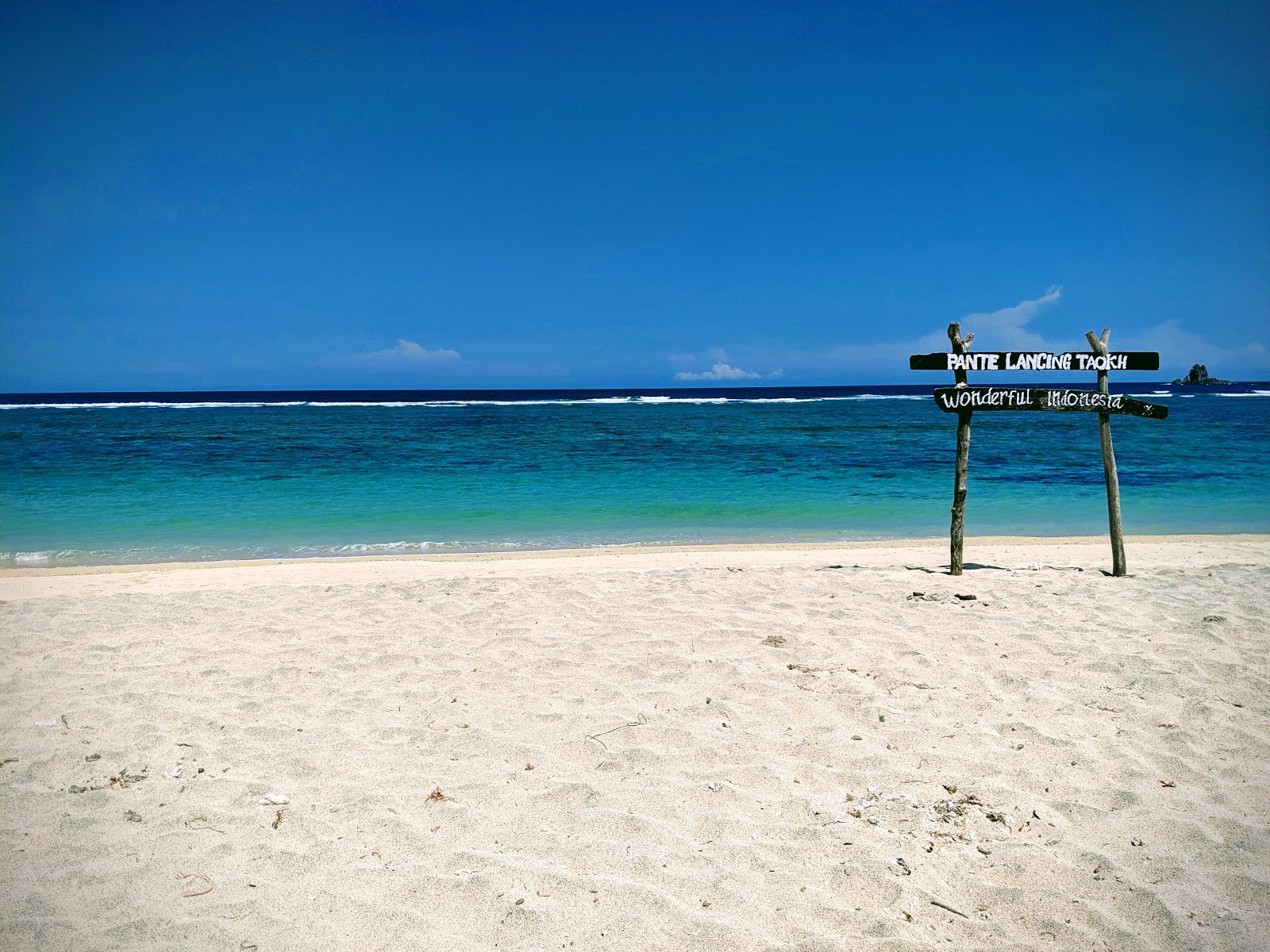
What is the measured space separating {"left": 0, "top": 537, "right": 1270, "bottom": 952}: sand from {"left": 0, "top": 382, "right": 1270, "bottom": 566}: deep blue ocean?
5.41 metres

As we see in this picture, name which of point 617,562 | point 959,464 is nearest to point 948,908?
point 959,464

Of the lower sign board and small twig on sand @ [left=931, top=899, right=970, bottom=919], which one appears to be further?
the lower sign board

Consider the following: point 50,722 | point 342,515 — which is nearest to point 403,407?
point 342,515

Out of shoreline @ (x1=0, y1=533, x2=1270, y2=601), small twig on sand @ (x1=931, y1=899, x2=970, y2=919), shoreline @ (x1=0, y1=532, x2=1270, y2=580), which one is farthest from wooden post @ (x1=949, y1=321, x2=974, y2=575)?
small twig on sand @ (x1=931, y1=899, x2=970, y2=919)

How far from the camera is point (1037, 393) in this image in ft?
25.4

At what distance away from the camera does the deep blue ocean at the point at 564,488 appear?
39.3ft

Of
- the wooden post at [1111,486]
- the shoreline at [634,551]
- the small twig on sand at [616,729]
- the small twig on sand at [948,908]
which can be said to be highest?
the wooden post at [1111,486]

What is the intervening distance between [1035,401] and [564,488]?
10969 millimetres

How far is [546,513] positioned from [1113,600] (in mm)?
9405

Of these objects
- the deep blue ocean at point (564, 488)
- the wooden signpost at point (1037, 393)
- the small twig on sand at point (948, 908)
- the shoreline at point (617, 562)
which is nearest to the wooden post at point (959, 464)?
the wooden signpost at point (1037, 393)

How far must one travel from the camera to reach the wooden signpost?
7.57m

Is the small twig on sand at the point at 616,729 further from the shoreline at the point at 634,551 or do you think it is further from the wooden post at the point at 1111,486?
the wooden post at the point at 1111,486

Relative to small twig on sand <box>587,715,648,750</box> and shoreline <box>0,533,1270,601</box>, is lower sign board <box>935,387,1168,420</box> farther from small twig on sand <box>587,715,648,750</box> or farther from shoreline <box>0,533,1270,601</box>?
small twig on sand <box>587,715,648,750</box>

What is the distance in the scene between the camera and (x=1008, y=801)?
3.42 meters
